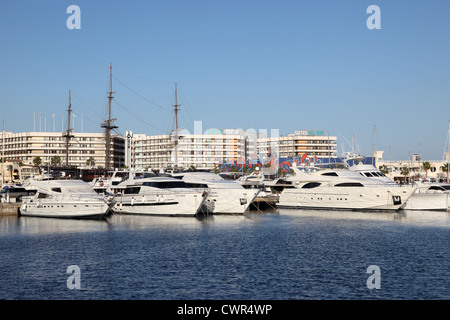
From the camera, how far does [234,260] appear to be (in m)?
33.9

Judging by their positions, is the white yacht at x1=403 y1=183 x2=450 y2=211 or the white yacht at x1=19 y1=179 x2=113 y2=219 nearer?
the white yacht at x1=19 y1=179 x2=113 y2=219

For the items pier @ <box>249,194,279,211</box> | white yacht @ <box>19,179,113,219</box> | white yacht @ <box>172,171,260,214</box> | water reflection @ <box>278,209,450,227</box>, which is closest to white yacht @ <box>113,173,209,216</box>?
white yacht @ <box>172,171,260,214</box>

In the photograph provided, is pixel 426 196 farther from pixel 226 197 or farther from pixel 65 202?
pixel 65 202

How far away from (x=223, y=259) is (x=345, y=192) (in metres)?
39.0

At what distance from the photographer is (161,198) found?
59844 mm

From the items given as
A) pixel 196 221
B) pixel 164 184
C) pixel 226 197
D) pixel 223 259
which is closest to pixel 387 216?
pixel 226 197

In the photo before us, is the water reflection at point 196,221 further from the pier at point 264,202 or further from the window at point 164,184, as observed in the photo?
the pier at point 264,202

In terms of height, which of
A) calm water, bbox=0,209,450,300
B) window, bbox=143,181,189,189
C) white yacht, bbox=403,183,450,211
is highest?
window, bbox=143,181,189,189

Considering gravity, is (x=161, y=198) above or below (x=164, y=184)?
below

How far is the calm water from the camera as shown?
26547 mm

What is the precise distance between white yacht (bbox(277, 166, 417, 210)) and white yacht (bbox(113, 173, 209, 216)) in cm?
1894


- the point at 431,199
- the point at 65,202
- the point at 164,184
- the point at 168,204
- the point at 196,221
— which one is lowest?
the point at 196,221

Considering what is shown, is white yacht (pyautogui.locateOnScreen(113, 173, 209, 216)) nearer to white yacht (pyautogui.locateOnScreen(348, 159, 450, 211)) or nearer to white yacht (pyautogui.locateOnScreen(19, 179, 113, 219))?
white yacht (pyautogui.locateOnScreen(19, 179, 113, 219))

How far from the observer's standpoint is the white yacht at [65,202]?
185 ft
